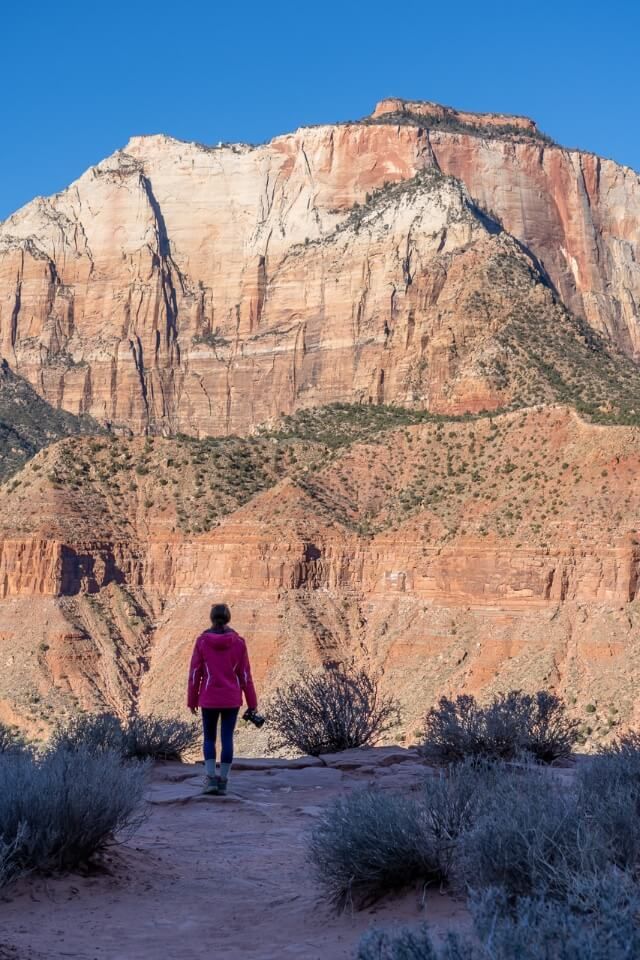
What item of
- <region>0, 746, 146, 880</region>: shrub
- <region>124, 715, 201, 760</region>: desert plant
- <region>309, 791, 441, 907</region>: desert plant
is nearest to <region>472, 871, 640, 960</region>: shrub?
<region>309, 791, 441, 907</region>: desert plant

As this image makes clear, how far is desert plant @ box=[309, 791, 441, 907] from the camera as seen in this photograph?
33.6 feet

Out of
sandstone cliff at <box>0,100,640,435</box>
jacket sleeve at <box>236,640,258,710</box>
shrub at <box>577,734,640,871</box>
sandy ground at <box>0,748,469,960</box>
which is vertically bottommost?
sandy ground at <box>0,748,469,960</box>

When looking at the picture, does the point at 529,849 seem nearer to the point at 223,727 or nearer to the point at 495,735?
the point at 223,727

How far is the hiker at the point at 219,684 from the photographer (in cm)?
1602

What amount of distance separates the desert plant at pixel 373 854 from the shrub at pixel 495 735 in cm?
705

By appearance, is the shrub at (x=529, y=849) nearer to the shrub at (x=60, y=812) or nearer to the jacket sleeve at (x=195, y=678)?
the shrub at (x=60, y=812)

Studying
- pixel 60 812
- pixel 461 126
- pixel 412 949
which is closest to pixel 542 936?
pixel 412 949

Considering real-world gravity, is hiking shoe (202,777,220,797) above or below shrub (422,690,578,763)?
below

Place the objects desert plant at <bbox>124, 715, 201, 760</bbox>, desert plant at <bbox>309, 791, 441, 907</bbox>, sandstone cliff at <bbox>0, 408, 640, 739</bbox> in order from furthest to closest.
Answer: sandstone cliff at <bbox>0, 408, 640, 739</bbox> < desert plant at <bbox>124, 715, 201, 760</bbox> < desert plant at <bbox>309, 791, 441, 907</bbox>

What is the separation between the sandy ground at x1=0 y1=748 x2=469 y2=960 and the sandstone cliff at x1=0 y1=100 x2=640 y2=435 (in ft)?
330

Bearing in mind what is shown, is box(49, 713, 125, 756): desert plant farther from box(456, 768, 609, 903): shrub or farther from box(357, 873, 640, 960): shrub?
box(357, 873, 640, 960): shrub

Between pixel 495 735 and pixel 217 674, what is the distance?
16.3 ft

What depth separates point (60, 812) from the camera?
1128 centimetres

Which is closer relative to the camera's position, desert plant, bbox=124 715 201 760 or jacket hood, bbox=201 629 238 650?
jacket hood, bbox=201 629 238 650
